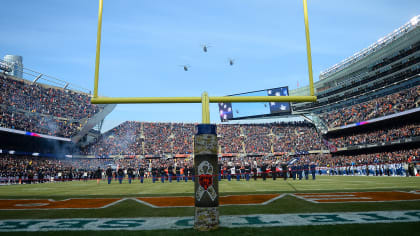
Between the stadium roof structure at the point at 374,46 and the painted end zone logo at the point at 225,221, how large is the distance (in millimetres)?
45898

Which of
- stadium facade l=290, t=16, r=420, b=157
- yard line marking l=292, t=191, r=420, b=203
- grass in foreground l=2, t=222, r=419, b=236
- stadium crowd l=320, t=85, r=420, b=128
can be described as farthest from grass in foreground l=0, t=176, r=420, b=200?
stadium facade l=290, t=16, r=420, b=157

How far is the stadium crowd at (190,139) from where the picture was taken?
2103 inches

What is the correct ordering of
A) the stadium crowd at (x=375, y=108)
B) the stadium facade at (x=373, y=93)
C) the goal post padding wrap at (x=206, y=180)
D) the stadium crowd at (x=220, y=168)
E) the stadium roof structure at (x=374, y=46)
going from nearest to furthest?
the goal post padding wrap at (x=206, y=180)
the stadium crowd at (x=220, y=168)
the stadium crowd at (x=375, y=108)
the stadium facade at (x=373, y=93)
the stadium roof structure at (x=374, y=46)

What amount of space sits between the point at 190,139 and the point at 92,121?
19346 mm

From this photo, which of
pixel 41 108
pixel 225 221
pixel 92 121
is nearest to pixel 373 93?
pixel 92 121

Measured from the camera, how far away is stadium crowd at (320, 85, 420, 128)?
3675 centimetres

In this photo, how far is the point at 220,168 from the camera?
2620 cm

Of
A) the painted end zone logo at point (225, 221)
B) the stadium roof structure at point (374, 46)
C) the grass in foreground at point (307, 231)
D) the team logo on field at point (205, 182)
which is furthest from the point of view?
the stadium roof structure at point (374, 46)

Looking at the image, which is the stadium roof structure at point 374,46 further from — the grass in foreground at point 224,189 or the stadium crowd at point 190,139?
the grass in foreground at point 224,189

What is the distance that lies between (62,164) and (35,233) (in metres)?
42.1

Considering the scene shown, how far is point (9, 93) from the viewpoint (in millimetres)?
37938

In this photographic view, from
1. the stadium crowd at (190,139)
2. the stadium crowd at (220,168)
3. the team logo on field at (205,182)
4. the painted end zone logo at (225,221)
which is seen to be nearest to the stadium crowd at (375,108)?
the stadium crowd at (190,139)

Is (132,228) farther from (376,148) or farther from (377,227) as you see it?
(376,148)

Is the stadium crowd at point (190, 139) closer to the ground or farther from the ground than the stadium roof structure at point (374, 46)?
closer to the ground
